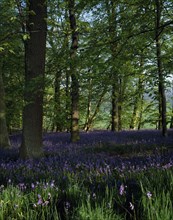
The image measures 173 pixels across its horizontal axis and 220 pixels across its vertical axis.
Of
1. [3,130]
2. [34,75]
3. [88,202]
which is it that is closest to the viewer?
→ [88,202]

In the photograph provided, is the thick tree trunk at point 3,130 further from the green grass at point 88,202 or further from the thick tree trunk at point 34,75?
the green grass at point 88,202

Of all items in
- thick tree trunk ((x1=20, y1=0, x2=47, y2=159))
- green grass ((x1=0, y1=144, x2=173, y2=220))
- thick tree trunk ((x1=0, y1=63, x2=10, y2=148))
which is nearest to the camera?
green grass ((x1=0, y1=144, x2=173, y2=220))

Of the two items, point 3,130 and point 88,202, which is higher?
point 3,130

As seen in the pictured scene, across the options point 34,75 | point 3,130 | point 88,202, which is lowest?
point 88,202

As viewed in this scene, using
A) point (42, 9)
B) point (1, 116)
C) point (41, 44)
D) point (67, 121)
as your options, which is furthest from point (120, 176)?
point (67, 121)

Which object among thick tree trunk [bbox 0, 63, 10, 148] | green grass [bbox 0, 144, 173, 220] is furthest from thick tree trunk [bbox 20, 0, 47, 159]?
green grass [bbox 0, 144, 173, 220]

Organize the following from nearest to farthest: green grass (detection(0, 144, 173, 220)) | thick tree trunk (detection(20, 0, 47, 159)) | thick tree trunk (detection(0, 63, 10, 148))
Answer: green grass (detection(0, 144, 173, 220)), thick tree trunk (detection(20, 0, 47, 159)), thick tree trunk (detection(0, 63, 10, 148))

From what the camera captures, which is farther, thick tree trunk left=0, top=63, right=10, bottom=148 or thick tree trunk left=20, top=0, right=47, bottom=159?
thick tree trunk left=0, top=63, right=10, bottom=148

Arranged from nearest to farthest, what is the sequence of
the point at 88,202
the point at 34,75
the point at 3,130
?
the point at 88,202
the point at 34,75
the point at 3,130

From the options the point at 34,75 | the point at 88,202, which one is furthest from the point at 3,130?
the point at 88,202

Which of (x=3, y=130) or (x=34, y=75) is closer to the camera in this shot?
(x=34, y=75)

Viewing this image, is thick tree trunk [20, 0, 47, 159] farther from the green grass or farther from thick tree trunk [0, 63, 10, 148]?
the green grass

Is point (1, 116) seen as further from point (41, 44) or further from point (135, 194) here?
point (135, 194)

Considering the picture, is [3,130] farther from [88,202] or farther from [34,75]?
[88,202]
